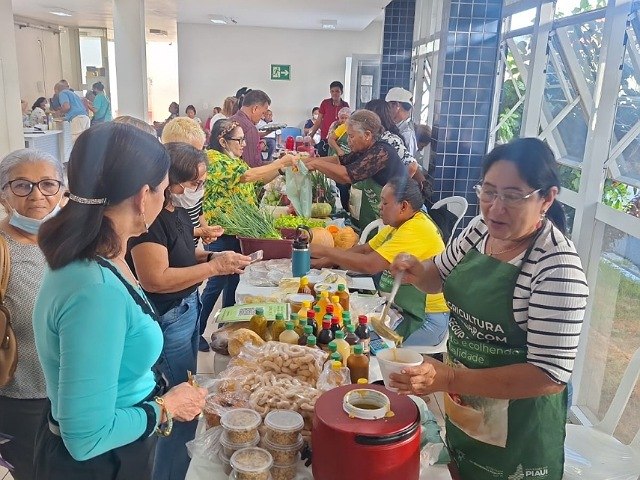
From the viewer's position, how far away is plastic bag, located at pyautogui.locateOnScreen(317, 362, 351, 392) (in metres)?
1.67

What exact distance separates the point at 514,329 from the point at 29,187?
1.71m

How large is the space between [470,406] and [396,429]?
45 cm

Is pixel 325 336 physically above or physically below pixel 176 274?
below

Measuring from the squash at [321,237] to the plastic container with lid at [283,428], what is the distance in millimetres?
1697

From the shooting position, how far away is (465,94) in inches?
179

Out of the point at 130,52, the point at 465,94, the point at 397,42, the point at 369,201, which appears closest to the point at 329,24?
the point at 397,42

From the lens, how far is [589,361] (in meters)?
3.26

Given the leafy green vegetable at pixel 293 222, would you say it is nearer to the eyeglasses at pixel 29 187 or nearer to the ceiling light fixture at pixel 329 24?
the eyeglasses at pixel 29 187

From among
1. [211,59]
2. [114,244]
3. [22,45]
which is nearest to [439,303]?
[114,244]

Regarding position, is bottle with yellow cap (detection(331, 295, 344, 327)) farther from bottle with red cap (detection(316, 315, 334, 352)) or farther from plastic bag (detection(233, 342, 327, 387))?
plastic bag (detection(233, 342, 327, 387))

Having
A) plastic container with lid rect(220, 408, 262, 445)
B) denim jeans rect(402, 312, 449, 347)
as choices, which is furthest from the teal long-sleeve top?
denim jeans rect(402, 312, 449, 347)

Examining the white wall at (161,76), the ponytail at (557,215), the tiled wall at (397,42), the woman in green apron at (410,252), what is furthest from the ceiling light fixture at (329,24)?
the ponytail at (557,215)

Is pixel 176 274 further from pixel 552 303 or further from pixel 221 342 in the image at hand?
pixel 552 303

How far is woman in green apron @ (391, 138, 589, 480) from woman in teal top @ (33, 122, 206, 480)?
0.65 m
